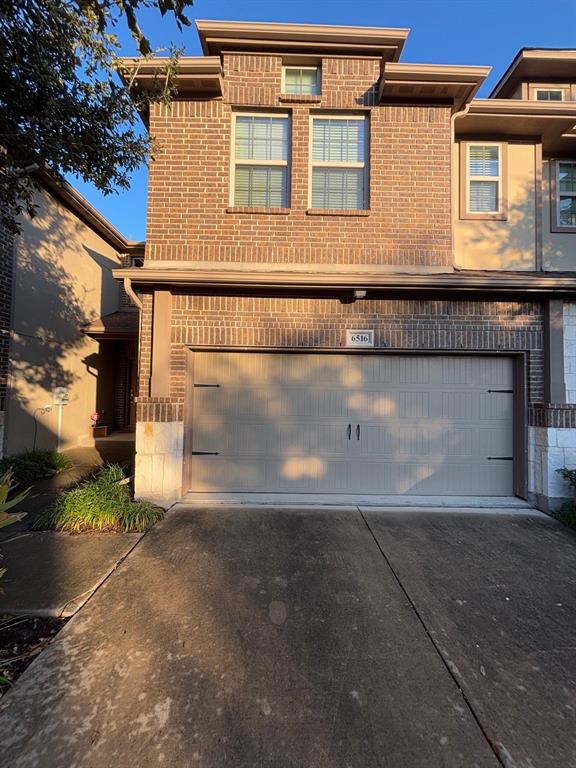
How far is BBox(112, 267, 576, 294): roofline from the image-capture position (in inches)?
214

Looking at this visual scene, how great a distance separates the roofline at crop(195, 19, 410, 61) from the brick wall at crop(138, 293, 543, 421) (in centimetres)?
392

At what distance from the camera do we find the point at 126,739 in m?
1.97

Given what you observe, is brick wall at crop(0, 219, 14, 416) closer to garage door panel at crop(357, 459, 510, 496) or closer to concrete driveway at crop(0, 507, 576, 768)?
concrete driveway at crop(0, 507, 576, 768)

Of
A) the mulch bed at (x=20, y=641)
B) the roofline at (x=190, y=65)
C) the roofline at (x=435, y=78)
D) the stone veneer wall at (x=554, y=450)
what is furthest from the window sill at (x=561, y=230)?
the mulch bed at (x=20, y=641)

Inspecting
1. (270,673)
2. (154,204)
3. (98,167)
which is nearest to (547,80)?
(154,204)

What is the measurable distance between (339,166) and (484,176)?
255cm

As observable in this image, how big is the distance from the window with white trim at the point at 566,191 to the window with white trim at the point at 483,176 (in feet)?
3.81

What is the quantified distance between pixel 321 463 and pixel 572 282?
438 cm

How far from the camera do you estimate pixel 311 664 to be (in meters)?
2.51

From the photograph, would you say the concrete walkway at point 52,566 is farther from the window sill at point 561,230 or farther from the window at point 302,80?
the window sill at point 561,230

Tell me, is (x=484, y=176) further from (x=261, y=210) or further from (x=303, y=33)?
(x=261, y=210)

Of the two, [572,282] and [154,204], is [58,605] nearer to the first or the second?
[154,204]

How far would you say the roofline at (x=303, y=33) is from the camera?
5785mm

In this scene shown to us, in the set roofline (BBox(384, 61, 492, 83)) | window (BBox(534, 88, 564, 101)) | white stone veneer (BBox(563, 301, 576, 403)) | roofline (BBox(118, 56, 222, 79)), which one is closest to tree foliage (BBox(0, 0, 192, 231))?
roofline (BBox(118, 56, 222, 79))
